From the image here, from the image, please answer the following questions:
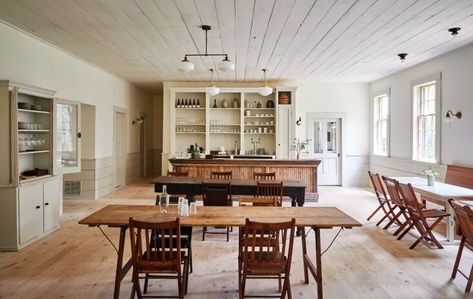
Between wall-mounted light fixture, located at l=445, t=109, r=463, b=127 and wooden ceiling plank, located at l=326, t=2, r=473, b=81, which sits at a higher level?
wooden ceiling plank, located at l=326, t=2, r=473, b=81

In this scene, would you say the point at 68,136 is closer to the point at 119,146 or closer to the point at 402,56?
the point at 119,146

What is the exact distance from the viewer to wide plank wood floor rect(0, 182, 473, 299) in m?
3.11

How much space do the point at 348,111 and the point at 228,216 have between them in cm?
731

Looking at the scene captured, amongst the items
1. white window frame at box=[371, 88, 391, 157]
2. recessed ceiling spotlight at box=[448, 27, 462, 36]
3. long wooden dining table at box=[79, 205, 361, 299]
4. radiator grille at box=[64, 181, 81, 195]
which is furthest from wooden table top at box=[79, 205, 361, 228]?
white window frame at box=[371, 88, 391, 157]

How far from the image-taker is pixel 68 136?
591 centimetres

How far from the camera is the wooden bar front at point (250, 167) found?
22.9 ft

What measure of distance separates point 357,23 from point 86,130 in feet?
19.4

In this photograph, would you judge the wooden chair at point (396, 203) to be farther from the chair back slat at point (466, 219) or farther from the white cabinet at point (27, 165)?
the white cabinet at point (27, 165)

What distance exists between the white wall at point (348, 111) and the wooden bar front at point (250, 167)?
2.54 meters

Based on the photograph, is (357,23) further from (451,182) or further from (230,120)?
(230,120)

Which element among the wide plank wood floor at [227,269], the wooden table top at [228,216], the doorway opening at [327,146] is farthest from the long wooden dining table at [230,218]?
the doorway opening at [327,146]

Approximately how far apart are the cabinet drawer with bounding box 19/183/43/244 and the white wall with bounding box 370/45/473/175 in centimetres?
651

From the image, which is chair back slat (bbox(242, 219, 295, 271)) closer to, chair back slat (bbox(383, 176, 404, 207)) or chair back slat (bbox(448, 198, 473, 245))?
chair back slat (bbox(448, 198, 473, 245))

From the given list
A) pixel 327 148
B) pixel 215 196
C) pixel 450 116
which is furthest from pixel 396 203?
pixel 327 148
